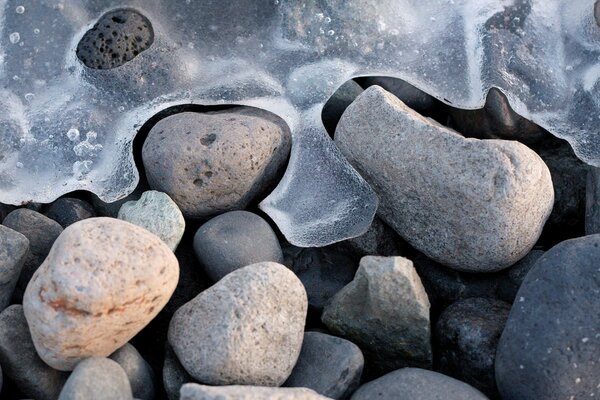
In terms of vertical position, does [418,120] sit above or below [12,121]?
above

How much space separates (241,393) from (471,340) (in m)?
0.66

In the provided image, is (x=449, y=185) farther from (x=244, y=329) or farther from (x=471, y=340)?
(x=244, y=329)

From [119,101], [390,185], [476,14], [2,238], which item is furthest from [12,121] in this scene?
[476,14]

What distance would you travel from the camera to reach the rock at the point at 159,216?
2082 millimetres

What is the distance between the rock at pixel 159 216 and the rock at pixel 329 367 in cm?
47

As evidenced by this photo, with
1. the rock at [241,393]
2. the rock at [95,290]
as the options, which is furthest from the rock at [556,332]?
the rock at [95,290]

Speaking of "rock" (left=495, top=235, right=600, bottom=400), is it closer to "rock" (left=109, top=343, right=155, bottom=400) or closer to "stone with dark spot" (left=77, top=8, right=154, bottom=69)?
"rock" (left=109, top=343, right=155, bottom=400)

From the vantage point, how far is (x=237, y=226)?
2129 mm

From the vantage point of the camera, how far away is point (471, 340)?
6.43 ft

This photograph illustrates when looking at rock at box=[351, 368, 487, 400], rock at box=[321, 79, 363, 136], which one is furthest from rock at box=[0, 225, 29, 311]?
rock at box=[321, 79, 363, 136]

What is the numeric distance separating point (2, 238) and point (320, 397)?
0.90m

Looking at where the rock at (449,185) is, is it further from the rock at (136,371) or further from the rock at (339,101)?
the rock at (136,371)

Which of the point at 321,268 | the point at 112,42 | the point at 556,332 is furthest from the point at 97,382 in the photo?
the point at 112,42

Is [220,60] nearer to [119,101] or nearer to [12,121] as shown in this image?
[119,101]
